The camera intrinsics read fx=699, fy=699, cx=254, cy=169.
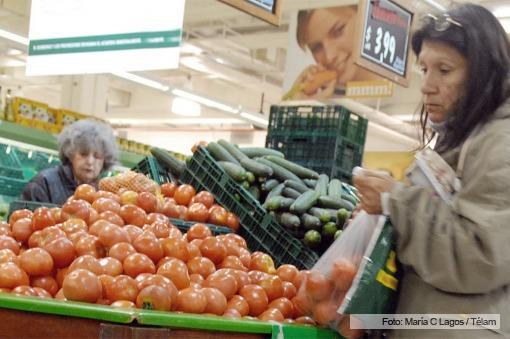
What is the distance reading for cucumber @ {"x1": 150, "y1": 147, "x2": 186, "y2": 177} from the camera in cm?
384

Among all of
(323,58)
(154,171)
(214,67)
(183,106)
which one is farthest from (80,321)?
(183,106)

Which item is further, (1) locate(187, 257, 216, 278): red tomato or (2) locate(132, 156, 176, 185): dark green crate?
(2) locate(132, 156, 176, 185): dark green crate

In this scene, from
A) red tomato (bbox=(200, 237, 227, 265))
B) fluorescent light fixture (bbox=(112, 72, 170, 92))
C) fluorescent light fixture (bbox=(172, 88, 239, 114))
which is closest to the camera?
red tomato (bbox=(200, 237, 227, 265))

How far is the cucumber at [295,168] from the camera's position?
3.79m

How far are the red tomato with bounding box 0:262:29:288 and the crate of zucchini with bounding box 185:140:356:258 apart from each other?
142 cm

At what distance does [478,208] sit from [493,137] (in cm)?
20

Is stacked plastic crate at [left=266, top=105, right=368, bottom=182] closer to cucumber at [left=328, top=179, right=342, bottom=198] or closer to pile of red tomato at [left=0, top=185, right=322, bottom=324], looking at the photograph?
cucumber at [left=328, top=179, right=342, bottom=198]

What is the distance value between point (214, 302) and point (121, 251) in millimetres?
351

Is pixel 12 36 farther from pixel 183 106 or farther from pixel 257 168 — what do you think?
pixel 257 168

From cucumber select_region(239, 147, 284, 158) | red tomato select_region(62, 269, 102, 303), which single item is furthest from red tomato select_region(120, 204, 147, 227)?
cucumber select_region(239, 147, 284, 158)

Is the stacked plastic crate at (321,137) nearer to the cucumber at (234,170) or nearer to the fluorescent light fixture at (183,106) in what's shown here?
the cucumber at (234,170)

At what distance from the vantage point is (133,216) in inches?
104

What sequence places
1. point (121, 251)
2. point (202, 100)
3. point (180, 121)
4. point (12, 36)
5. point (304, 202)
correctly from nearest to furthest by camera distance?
point (121, 251)
point (304, 202)
point (12, 36)
point (202, 100)
point (180, 121)

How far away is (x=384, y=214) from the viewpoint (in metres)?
1.90
